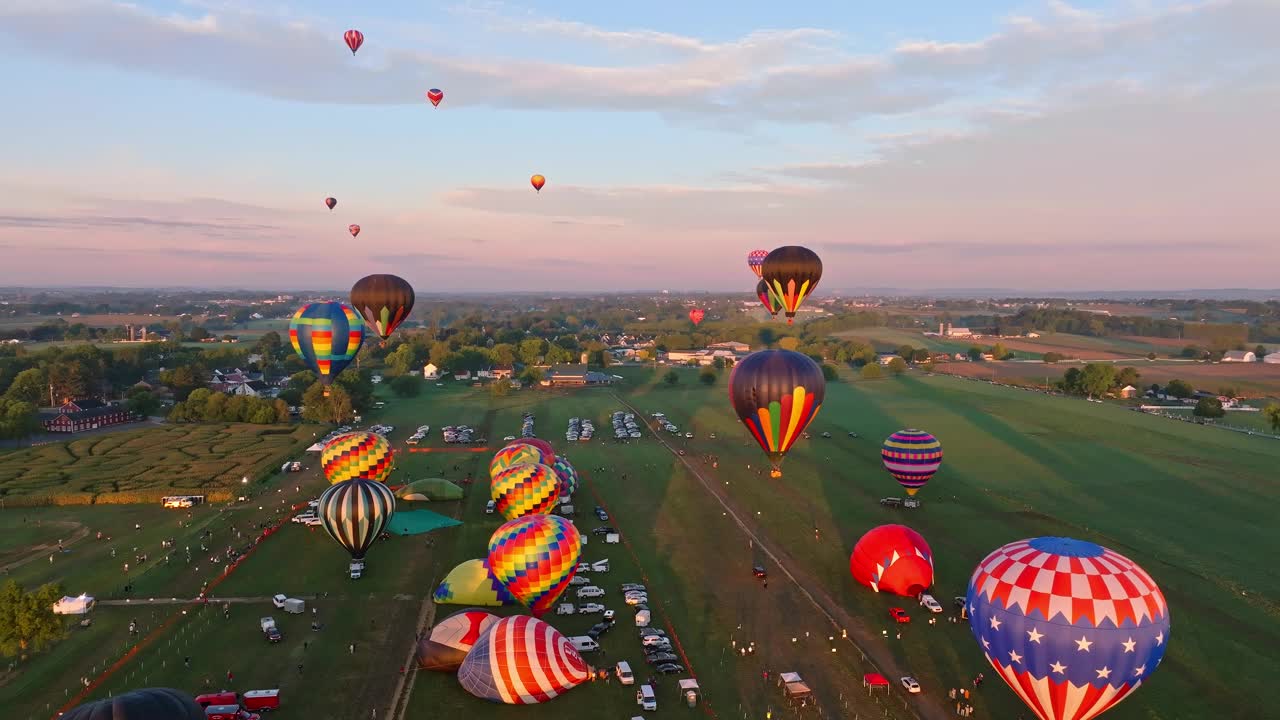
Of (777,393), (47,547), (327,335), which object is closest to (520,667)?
(777,393)

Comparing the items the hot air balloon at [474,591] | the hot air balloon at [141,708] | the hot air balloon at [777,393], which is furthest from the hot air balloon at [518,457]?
the hot air balloon at [141,708]

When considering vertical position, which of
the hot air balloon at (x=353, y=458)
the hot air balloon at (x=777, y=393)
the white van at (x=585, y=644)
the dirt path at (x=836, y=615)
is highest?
the hot air balloon at (x=777, y=393)

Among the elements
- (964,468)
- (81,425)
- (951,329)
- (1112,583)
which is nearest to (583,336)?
(951,329)

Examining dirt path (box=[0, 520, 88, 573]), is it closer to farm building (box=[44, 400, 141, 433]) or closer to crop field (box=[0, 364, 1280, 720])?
crop field (box=[0, 364, 1280, 720])

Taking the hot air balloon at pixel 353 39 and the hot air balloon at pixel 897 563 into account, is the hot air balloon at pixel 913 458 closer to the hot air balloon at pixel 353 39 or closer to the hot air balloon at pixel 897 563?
the hot air balloon at pixel 897 563

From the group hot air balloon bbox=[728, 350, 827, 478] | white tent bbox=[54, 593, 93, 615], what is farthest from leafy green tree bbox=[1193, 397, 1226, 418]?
white tent bbox=[54, 593, 93, 615]
